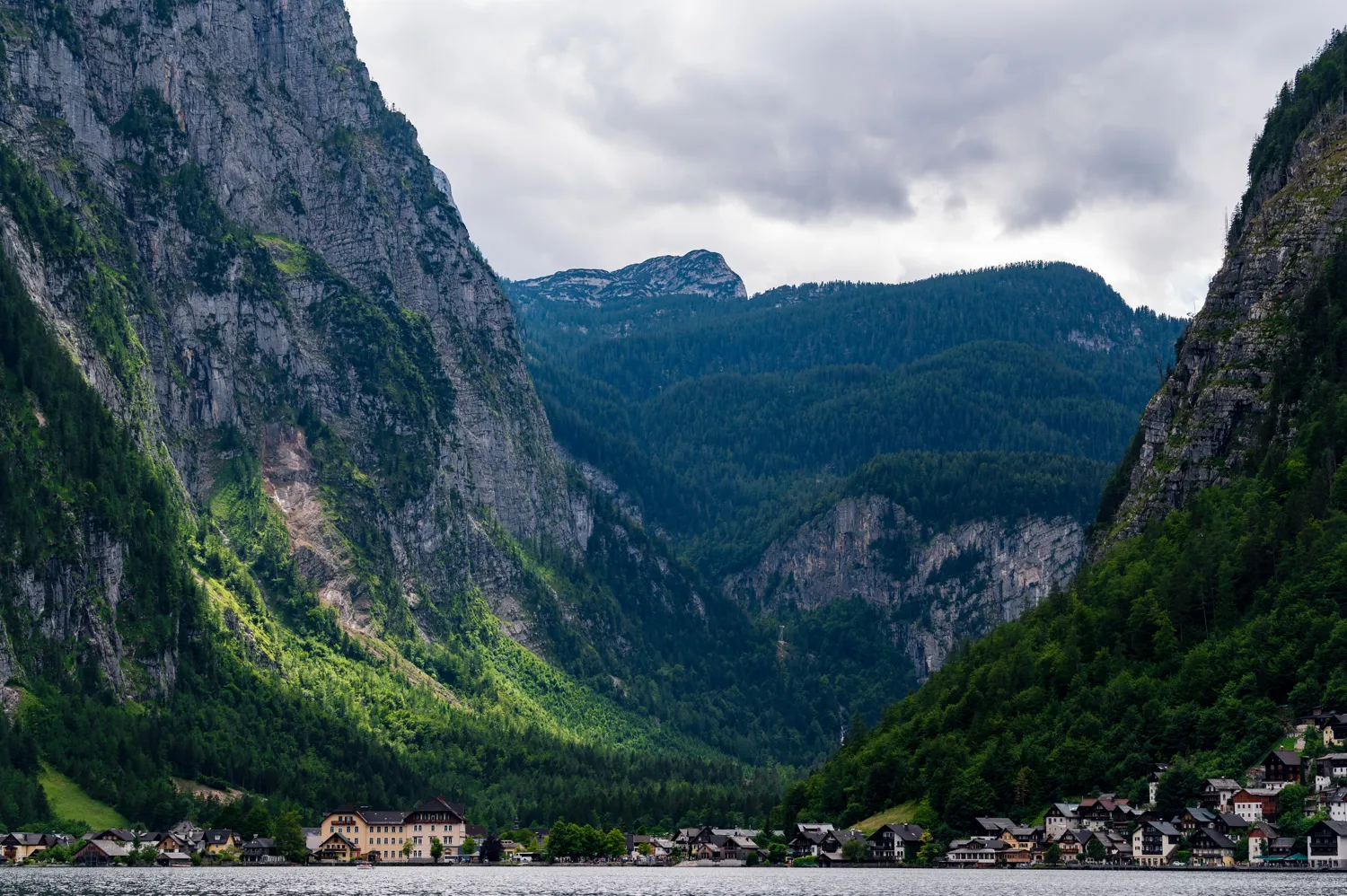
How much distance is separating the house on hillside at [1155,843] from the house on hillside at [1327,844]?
1377cm

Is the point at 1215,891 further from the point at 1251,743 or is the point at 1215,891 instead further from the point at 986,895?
the point at 1251,743

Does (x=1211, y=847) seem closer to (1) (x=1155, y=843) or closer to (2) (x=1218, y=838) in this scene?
(2) (x=1218, y=838)

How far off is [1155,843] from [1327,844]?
18.6m

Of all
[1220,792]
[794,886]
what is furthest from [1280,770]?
[794,886]

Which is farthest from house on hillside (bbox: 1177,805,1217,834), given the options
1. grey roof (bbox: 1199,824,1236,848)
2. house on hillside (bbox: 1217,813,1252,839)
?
house on hillside (bbox: 1217,813,1252,839)

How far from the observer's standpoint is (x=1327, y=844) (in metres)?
181

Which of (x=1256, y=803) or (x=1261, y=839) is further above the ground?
(x=1256, y=803)

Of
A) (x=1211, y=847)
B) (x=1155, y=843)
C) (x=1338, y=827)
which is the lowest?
(x=1211, y=847)

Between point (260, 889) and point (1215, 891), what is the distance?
7661cm

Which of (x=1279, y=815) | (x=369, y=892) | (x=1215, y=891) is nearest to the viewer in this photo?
(x=1215, y=891)

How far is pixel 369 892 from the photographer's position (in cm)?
17375

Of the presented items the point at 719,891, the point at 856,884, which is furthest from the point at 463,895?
the point at 856,884

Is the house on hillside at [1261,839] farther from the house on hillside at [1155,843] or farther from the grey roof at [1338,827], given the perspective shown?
the house on hillside at [1155,843]

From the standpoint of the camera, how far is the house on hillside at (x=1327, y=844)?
7047 inches
